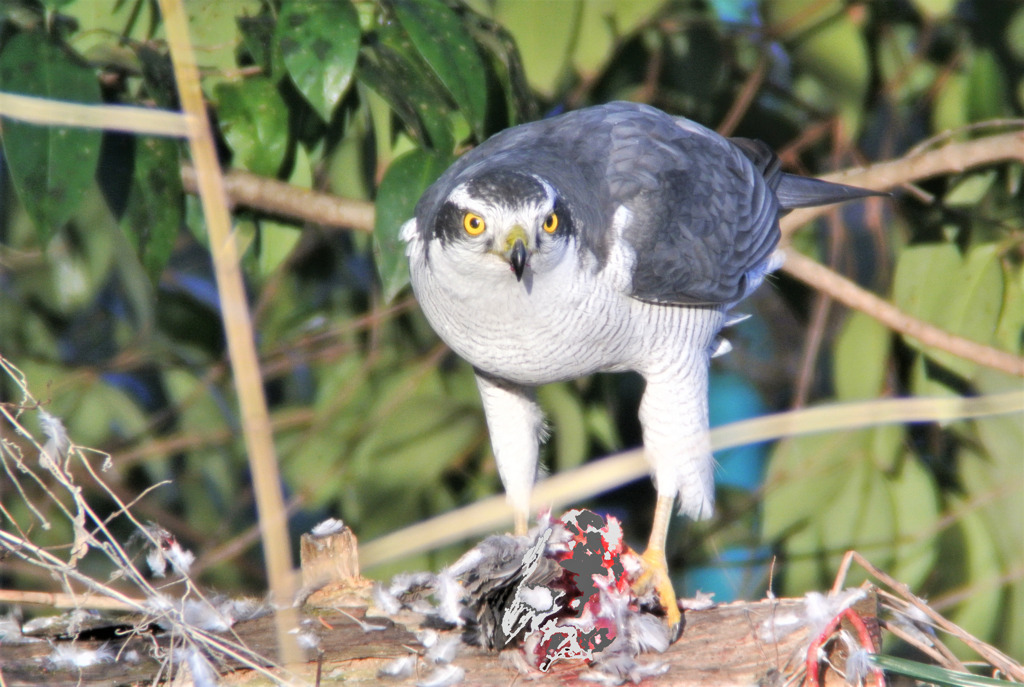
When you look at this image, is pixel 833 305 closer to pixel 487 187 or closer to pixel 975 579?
pixel 975 579

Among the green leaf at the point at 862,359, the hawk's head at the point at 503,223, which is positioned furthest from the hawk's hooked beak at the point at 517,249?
the green leaf at the point at 862,359

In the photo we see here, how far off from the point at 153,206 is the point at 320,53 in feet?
1.90

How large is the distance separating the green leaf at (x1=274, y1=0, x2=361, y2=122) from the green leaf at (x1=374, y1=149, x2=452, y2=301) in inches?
11.9

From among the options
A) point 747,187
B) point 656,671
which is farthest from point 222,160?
point 656,671

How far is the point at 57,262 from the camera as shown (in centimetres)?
368

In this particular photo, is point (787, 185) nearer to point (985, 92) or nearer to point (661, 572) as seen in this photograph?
point (985, 92)

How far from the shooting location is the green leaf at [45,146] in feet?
6.34

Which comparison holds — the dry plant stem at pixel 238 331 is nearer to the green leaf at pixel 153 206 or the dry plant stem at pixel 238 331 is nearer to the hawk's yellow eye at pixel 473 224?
the hawk's yellow eye at pixel 473 224

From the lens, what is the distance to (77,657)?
183 centimetres

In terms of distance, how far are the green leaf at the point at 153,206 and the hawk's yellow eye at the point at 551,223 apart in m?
1.03

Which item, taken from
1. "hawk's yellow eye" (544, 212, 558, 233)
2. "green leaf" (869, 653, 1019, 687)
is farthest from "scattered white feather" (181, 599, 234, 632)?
"green leaf" (869, 653, 1019, 687)

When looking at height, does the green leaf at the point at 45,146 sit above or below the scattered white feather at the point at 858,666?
above

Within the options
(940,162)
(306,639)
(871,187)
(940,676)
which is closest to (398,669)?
(306,639)

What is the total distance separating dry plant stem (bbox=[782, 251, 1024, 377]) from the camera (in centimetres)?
284
